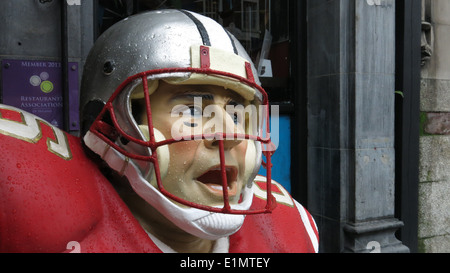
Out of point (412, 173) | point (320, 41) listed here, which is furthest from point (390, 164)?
point (320, 41)

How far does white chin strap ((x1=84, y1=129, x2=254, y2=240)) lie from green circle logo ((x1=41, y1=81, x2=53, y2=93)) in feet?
3.87

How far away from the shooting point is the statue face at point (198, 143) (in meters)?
1.36

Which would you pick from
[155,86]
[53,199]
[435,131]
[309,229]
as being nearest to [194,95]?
[155,86]

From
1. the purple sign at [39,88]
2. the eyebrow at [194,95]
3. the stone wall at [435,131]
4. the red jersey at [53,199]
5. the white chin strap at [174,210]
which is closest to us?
the red jersey at [53,199]

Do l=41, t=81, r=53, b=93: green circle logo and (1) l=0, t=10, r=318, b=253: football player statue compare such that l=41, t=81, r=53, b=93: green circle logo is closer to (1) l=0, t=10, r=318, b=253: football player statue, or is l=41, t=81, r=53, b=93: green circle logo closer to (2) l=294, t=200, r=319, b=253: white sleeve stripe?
(1) l=0, t=10, r=318, b=253: football player statue

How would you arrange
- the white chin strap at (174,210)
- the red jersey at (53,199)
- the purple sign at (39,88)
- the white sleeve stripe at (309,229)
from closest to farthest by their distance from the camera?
the red jersey at (53,199) → the white chin strap at (174,210) → the white sleeve stripe at (309,229) → the purple sign at (39,88)

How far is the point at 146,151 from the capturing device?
136 centimetres

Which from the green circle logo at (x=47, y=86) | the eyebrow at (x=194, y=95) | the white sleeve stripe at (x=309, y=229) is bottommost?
the white sleeve stripe at (x=309, y=229)

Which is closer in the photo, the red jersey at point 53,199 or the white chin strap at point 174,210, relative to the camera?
the red jersey at point 53,199

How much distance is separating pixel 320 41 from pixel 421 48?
1.09 meters

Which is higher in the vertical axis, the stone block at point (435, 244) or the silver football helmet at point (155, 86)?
the silver football helmet at point (155, 86)

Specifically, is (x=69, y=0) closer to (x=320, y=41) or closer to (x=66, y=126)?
(x=66, y=126)

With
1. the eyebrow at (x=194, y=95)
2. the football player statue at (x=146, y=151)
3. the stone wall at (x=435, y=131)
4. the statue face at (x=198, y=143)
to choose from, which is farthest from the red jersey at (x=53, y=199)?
the stone wall at (x=435, y=131)

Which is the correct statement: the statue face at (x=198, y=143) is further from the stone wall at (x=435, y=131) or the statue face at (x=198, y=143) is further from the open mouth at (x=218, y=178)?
the stone wall at (x=435, y=131)
